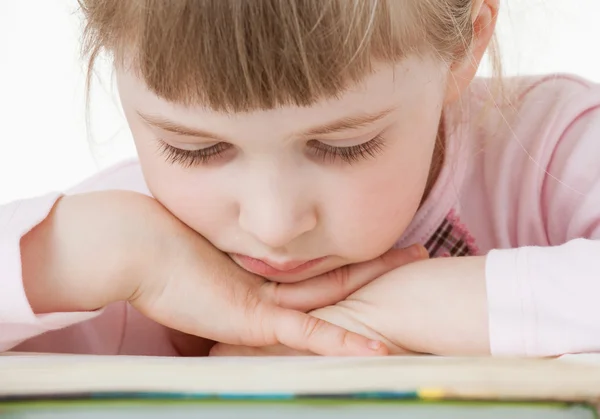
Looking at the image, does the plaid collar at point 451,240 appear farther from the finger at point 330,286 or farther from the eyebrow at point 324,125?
the eyebrow at point 324,125

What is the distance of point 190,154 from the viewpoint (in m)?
0.59

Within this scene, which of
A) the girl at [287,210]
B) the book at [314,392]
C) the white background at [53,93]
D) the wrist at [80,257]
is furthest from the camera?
the white background at [53,93]

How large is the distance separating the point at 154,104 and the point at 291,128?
96 millimetres

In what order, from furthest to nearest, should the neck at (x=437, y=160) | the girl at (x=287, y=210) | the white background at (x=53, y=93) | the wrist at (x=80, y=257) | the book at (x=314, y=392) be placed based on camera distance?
the white background at (x=53, y=93)
the neck at (x=437, y=160)
the wrist at (x=80, y=257)
the girl at (x=287, y=210)
the book at (x=314, y=392)

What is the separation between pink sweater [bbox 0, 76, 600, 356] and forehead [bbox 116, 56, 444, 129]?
0.40ft

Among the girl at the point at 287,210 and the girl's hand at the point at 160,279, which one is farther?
the girl's hand at the point at 160,279

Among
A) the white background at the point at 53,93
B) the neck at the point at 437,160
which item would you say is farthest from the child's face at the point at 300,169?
the white background at the point at 53,93

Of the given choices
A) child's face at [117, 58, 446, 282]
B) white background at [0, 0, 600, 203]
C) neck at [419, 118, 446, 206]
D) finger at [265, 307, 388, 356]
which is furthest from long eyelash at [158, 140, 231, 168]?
white background at [0, 0, 600, 203]

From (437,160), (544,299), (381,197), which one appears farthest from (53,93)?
(544,299)

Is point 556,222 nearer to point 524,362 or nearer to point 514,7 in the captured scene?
point 514,7

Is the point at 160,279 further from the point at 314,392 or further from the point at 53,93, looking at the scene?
the point at 53,93

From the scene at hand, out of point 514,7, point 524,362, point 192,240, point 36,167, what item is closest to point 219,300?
point 192,240

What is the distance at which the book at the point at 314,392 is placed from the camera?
404 millimetres

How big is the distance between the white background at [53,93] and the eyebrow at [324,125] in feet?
2.01
